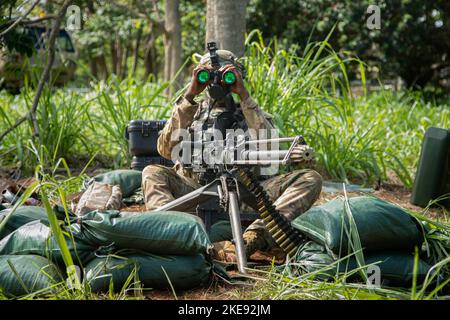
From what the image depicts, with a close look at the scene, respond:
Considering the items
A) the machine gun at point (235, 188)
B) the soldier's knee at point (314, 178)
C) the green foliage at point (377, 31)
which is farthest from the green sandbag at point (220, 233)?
the green foliage at point (377, 31)

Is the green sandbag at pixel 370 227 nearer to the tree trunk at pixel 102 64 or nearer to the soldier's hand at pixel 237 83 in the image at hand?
the soldier's hand at pixel 237 83

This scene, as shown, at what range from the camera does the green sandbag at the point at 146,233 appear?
9.89ft

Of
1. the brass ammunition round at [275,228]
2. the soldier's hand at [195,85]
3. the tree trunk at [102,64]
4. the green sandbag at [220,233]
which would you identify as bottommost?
the tree trunk at [102,64]

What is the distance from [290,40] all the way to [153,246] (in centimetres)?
1066

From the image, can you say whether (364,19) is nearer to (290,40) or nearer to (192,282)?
(290,40)

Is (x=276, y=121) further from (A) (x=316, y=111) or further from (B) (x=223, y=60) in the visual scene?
(B) (x=223, y=60)

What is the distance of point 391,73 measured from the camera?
13.9m

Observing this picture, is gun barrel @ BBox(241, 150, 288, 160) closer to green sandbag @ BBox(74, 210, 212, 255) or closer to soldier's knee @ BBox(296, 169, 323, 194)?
green sandbag @ BBox(74, 210, 212, 255)

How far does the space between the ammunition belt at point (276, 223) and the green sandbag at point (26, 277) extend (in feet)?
3.83

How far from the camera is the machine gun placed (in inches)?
128

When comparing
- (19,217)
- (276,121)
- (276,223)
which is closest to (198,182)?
(276,223)

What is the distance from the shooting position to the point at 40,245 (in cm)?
305

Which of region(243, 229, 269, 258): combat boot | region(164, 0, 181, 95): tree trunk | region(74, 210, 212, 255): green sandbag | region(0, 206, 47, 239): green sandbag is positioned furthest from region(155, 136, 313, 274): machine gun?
region(164, 0, 181, 95): tree trunk
